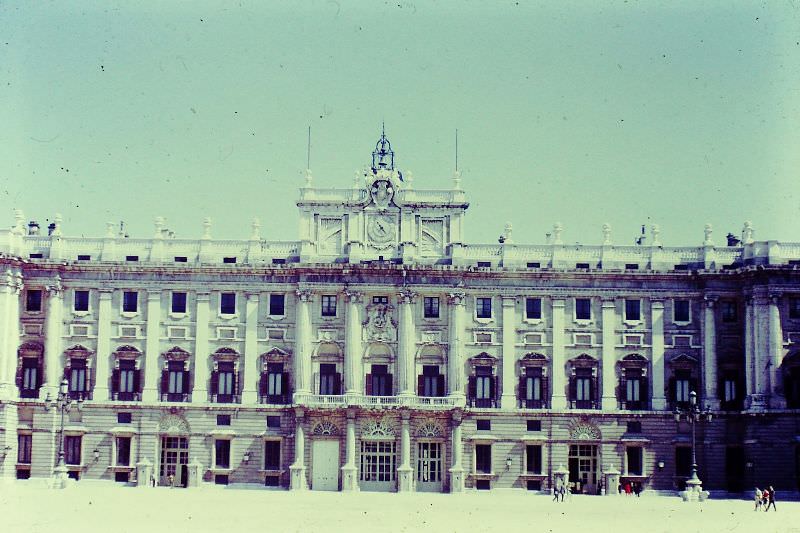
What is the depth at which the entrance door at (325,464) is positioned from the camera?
66.5m

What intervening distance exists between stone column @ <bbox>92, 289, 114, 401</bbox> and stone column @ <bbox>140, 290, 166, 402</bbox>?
221cm

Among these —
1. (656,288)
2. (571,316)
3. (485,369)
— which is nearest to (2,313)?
(485,369)

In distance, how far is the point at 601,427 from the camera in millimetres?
67375

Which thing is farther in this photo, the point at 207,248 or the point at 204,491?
the point at 207,248

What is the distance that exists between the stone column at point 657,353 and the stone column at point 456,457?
11301 mm

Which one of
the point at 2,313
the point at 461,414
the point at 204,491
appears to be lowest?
the point at 204,491

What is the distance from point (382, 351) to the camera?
68250 millimetres

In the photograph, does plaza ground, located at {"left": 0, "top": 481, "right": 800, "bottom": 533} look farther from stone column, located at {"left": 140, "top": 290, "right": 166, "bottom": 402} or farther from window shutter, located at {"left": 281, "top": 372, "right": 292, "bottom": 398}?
window shutter, located at {"left": 281, "top": 372, "right": 292, "bottom": 398}

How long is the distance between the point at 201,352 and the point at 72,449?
30.2 feet

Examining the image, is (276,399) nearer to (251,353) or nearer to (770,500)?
(251,353)

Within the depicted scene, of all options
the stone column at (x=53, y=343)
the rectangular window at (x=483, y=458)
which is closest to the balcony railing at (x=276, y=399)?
the rectangular window at (x=483, y=458)

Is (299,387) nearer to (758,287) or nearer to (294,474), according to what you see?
(294,474)

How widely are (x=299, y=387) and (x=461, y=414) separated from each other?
938 cm

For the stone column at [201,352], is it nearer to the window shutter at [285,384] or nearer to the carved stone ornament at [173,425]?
the carved stone ornament at [173,425]
